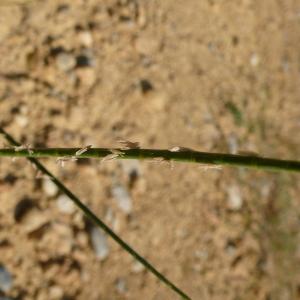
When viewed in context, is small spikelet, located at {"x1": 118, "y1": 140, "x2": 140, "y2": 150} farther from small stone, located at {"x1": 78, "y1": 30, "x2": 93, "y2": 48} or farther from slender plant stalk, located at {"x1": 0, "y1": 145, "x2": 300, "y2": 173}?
small stone, located at {"x1": 78, "y1": 30, "x2": 93, "y2": 48}

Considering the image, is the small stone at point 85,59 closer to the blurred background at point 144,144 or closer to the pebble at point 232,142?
the blurred background at point 144,144

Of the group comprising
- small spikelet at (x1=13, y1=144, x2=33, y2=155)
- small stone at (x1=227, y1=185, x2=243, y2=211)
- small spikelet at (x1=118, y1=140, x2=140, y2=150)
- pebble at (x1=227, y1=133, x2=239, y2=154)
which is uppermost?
small spikelet at (x1=118, y1=140, x2=140, y2=150)

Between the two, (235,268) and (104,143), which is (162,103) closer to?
(104,143)

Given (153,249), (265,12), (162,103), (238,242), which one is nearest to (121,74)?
(162,103)

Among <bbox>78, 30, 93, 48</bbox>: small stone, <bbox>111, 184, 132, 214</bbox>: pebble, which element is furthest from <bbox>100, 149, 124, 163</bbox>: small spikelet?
<bbox>78, 30, 93, 48</bbox>: small stone

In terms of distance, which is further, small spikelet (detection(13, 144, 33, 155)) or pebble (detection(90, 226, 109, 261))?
pebble (detection(90, 226, 109, 261))

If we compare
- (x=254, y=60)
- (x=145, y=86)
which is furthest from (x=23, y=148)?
(x=254, y=60)

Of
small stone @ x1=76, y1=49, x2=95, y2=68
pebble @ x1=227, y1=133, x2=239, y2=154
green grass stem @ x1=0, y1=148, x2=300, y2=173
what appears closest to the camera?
green grass stem @ x1=0, y1=148, x2=300, y2=173
